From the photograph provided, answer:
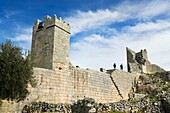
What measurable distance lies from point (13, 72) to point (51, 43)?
22.4 ft

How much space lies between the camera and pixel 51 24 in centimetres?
2220

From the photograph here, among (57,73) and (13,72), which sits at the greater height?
(57,73)

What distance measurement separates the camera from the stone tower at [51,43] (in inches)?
837

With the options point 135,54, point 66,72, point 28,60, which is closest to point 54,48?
point 66,72

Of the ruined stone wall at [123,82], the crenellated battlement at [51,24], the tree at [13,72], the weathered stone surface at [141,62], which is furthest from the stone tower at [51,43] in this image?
the weathered stone surface at [141,62]

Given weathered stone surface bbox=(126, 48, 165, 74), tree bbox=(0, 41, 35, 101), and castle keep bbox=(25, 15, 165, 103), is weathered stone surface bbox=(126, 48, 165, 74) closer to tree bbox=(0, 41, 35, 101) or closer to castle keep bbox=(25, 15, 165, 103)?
castle keep bbox=(25, 15, 165, 103)

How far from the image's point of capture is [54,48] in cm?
2127

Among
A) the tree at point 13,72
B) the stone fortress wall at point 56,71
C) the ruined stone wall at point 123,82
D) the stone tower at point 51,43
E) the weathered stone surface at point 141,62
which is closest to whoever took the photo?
the tree at point 13,72

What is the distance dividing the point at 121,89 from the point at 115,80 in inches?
66.3

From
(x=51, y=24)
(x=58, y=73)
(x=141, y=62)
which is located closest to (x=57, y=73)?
(x=58, y=73)

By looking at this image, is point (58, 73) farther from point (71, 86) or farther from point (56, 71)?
point (71, 86)

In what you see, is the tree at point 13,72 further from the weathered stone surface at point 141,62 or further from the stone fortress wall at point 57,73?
the weathered stone surface at point 141,62

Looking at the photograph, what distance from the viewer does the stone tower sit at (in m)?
21.2

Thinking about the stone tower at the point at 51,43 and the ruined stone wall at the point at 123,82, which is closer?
the stone tower at the point at 51,43
